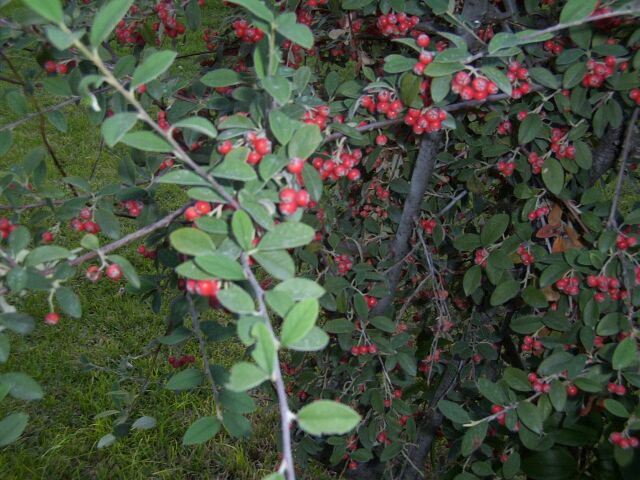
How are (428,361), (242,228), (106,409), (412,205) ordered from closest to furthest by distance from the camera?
(242,228) → (412,205) → (428,361) → (106,409)

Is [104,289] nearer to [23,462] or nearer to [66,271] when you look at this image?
[23,462]

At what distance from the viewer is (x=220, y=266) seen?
632 mm

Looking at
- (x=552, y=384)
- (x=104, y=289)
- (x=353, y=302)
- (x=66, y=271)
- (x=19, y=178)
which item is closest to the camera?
(x=66, y=271)

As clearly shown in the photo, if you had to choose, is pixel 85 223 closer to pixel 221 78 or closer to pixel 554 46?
pixel 221 78

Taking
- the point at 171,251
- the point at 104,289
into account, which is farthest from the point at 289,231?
the point at 104,289

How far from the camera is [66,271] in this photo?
805 mm

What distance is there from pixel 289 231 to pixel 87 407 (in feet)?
7.26

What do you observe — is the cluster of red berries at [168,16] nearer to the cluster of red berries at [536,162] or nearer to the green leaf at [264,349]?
the cluster of red berries at [536,162]

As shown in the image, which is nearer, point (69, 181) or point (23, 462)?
point (69, 181)

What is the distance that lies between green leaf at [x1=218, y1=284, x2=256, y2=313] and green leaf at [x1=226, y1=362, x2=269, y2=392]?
0.21ft

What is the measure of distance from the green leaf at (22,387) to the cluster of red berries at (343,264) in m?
0.85

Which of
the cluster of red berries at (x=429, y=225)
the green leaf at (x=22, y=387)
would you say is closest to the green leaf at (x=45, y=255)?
the green leaf at (x=22, y=387)

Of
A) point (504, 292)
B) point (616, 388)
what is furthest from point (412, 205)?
point (616, 388)

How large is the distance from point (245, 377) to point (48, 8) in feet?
1.26
